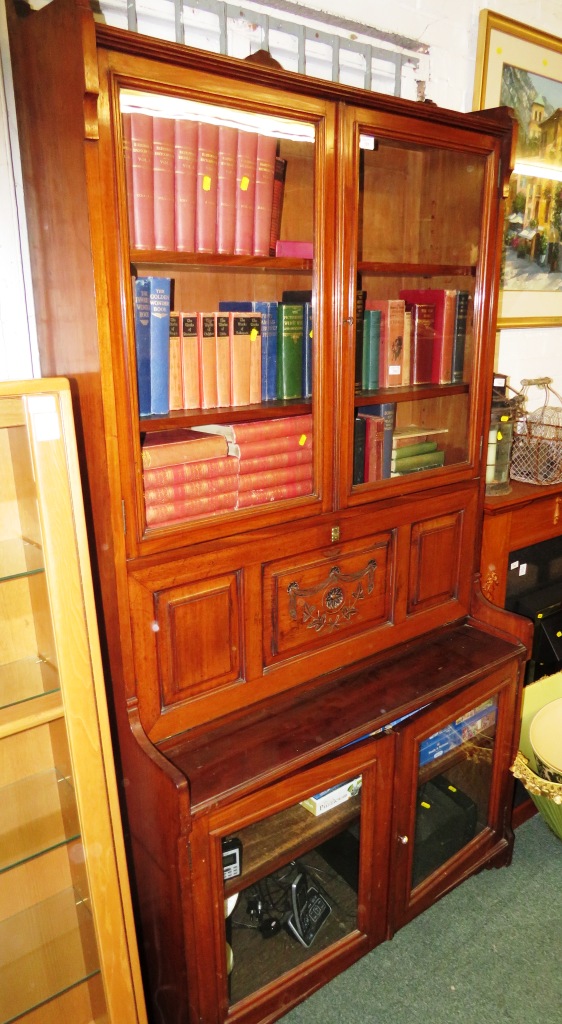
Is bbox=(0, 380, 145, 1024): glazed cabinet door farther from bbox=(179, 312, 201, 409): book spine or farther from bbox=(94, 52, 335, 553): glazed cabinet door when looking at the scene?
bbox=(179, 312, 201, 409): book spine

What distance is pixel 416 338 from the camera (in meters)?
1.75

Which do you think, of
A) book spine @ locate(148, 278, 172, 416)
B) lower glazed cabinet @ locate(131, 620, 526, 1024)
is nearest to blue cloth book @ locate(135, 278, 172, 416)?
book spine @ locate(148, 278, 172, 416)

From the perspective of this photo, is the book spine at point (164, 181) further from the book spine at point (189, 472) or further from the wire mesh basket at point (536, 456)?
the wire mesh basket at point (536, 456)

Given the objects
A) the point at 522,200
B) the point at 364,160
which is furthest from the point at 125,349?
the point at 522,200

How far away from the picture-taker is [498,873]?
211 centimetres

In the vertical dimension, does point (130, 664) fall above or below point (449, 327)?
below

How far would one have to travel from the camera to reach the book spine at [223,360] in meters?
1.39

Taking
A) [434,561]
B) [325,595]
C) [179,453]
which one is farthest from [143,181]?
[434,561]

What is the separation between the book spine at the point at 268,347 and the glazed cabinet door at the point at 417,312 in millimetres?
152

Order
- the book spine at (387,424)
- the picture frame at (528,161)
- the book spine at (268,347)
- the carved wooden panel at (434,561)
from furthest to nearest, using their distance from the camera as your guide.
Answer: the picture frame at (528,161), the carved wooden panel at (434,561), the book spine at (387,424), the book spine at (268,347)

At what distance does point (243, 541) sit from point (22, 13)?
107 centimetres

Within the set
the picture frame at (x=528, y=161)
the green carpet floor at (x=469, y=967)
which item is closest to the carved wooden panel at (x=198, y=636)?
the green carpet floor at (x=469, y=967)

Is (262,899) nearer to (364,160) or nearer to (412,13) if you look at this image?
(364,160)

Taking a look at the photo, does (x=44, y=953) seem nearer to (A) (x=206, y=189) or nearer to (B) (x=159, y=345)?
(B) (x=159, y=345)
